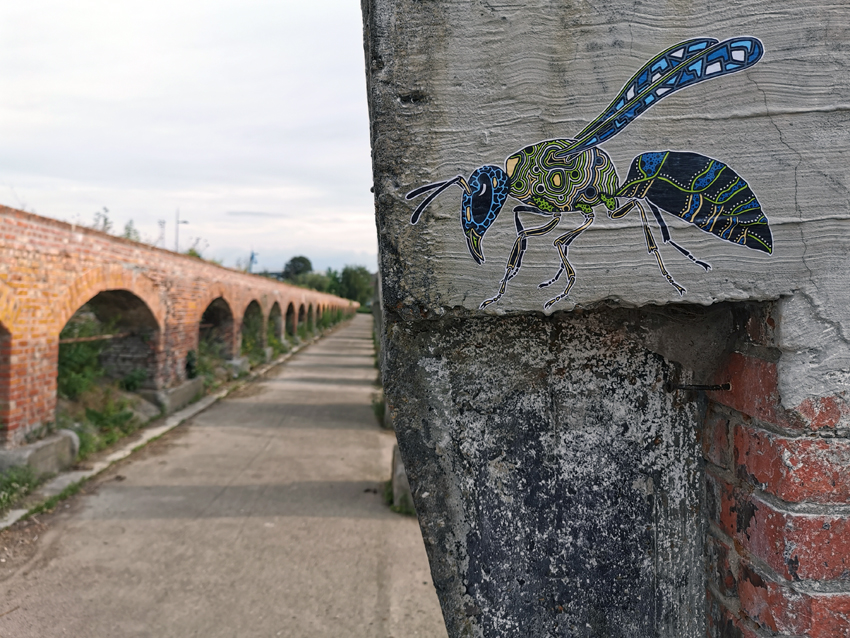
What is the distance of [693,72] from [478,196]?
554mm

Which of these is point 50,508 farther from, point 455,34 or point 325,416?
point 455,34

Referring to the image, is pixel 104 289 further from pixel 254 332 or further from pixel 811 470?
pixel 254 332

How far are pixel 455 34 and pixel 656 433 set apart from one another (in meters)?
1.11

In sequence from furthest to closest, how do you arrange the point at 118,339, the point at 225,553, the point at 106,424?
the point at 118,339
the point at 106,424
the point at 225,553

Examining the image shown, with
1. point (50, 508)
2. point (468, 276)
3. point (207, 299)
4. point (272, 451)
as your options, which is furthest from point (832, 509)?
point (207, 299)

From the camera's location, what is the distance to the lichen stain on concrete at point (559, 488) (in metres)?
1.50

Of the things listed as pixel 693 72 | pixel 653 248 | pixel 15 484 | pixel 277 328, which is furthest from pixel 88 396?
pixel 277 328

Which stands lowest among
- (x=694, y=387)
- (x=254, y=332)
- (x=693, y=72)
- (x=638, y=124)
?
(x=254, y=332)

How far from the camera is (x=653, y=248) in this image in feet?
4.37

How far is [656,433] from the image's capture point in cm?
153

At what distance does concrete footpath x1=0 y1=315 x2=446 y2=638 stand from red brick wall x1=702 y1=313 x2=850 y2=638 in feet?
9.61

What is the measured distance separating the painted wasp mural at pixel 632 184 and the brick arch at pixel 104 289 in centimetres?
665

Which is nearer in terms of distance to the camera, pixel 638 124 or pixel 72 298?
pixel 638 124

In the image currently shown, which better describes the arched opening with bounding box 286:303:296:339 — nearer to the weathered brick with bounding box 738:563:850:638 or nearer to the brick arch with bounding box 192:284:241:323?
the brick arch with bounding box 192:284:241:323
